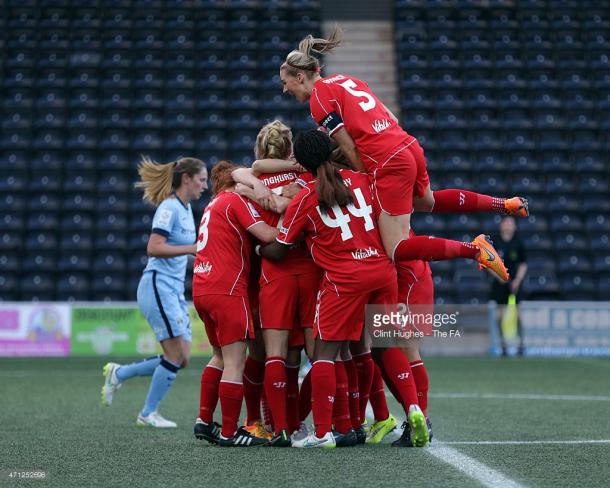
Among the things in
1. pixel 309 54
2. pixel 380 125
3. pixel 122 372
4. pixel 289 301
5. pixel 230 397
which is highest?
pixel 309 54

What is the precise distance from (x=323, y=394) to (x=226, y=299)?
713 mm

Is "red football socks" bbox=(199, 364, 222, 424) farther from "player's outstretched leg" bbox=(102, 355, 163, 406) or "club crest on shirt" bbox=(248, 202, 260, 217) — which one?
"player's outstretched leg" bbox=(102, 355, 163, 406)

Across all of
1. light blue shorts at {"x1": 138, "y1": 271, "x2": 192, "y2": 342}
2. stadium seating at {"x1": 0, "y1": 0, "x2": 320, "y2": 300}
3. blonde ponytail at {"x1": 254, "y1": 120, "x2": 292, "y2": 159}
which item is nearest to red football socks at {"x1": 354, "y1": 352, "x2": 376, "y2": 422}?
blonde ponytail at {"x1": 254, "y1": 120, "x2": 292, "y2": 159}

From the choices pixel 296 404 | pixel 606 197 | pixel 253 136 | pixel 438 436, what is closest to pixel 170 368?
pixel 296 404

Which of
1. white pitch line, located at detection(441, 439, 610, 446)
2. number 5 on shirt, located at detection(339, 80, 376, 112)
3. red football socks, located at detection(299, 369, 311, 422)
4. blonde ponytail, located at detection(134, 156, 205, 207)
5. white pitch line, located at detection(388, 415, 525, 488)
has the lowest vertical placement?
white pitch line, located at detection(441, 439, 610, 446)

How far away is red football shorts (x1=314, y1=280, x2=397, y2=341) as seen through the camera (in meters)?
4.69

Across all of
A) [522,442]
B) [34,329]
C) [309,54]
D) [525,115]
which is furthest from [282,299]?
[525,115]

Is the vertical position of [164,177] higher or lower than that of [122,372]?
higher

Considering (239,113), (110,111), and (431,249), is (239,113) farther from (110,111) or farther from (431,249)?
(431,249)

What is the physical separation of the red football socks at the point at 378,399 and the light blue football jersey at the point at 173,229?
1700mm

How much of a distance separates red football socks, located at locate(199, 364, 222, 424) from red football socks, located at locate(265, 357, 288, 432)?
0.38 m

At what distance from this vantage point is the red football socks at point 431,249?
463cm

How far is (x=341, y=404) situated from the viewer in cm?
483

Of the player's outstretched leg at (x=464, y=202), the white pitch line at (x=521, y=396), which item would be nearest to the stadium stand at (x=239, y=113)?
the white pitch line at (x=521, y=396)
